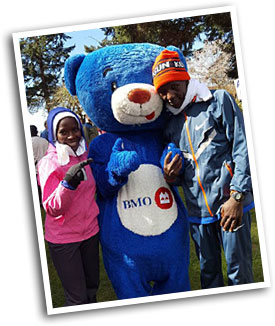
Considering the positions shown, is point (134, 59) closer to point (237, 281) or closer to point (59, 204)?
point (59, 204)

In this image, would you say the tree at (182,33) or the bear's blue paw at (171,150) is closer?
the bear's blue paw at (171,150)

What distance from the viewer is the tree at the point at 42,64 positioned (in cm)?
291

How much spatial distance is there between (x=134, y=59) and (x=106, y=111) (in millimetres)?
380

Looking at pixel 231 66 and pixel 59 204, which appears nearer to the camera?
pixel 59 204

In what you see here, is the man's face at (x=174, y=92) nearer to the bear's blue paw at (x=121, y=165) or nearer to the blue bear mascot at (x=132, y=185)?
the blue bear mascot at (x=132, y=185)

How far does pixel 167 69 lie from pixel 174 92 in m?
0.15

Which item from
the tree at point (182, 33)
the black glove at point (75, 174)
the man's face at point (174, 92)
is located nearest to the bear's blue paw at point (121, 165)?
the black glove at point (75, 174)

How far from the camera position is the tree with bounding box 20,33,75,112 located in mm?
2908

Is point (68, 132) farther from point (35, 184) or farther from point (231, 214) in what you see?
point (231, 214)

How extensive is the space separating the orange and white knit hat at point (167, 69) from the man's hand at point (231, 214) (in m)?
0.82

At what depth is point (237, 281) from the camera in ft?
8.55

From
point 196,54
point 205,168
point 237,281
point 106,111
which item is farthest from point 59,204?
point 196,54

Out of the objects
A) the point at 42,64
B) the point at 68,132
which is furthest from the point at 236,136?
the point at 42,64

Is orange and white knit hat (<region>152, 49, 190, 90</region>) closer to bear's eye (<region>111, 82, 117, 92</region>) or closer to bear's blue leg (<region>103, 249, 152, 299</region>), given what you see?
bear's eye (<region>111, 82, 117, 92</region>)
